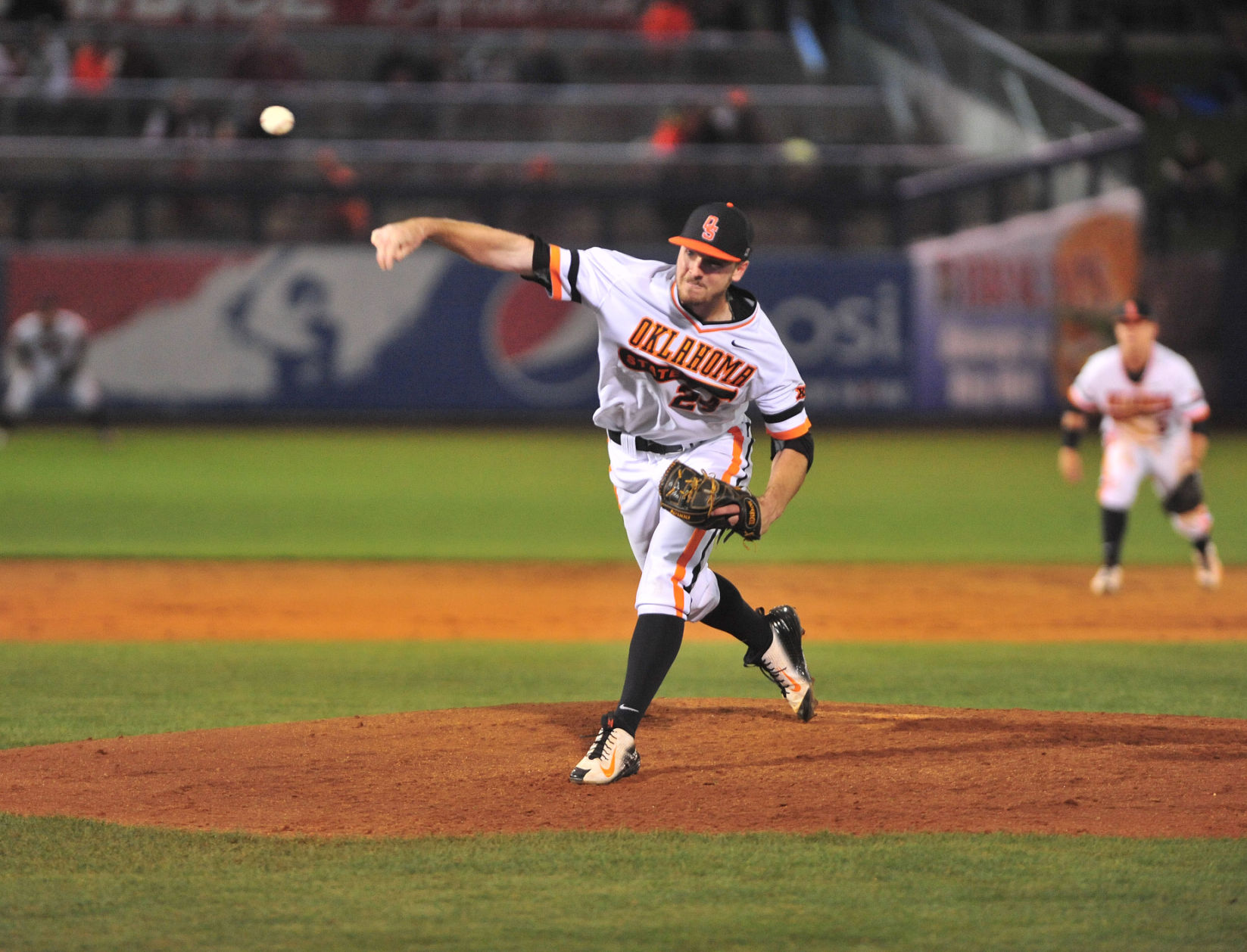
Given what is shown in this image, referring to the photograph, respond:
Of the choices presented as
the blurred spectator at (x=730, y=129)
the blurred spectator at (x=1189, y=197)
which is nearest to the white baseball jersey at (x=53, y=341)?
the blurred spectator at (x=730, y=129)

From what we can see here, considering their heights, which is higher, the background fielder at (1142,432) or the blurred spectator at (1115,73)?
the blurred spectator at (1115,73)

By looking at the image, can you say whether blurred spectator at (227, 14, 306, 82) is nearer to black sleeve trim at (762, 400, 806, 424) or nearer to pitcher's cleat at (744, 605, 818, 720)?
pitcher's cleat at (744, 605, 818, 720)

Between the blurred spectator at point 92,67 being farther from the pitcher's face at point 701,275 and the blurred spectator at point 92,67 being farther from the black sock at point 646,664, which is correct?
the black sock at point 646,664

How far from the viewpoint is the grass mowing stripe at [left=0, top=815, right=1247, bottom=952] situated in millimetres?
3713

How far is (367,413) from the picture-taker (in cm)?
2305

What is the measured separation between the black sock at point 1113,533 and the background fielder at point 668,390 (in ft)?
18.6

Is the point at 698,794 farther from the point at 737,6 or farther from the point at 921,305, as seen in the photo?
the point at 737,6

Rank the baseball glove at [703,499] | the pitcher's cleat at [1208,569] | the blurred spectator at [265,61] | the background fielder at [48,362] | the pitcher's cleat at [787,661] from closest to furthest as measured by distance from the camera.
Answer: the baseball glove at [703,499] → the pitcher's cleat at [787,661] → the pitcher's cleat at [1208,569] → the background fielder at [48,362] → the blurred spectator at [265,61]

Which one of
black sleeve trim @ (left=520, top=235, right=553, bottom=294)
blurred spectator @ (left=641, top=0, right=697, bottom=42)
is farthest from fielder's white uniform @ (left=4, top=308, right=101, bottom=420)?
black sleeve trim @ (left=520, top=235, right=553, bottom=294)

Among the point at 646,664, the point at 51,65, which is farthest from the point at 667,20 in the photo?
the point at 646,664

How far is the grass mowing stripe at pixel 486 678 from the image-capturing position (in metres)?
6.79

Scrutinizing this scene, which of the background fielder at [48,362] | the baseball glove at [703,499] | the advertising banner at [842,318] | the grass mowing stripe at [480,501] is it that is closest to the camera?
the baseball glove at [703,499]

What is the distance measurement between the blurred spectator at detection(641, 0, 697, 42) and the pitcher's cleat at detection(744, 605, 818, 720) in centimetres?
2159

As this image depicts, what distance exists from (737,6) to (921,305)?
7032 millimetres
